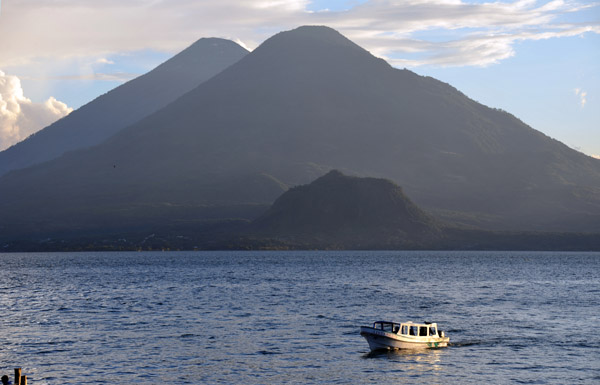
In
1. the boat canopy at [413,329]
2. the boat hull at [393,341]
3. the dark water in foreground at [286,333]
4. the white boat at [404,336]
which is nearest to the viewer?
the dark water in foreground at [286,333]

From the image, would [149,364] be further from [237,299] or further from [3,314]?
[237,299]

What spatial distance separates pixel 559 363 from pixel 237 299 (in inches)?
2518

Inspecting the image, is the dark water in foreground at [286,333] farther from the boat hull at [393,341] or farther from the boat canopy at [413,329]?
the boat canopy at [413,329]

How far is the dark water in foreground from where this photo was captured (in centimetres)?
6694

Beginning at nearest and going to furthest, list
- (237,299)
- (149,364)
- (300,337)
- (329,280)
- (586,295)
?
(149,364) → (300,337) → (237,299) → (586,295) → (329,280)

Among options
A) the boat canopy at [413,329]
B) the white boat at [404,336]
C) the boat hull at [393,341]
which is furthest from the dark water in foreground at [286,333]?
the boat canopy at [413,329]

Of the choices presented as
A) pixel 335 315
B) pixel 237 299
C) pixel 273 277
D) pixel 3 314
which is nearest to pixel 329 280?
pixel 273 277

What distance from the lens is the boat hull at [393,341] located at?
7562 centimetres

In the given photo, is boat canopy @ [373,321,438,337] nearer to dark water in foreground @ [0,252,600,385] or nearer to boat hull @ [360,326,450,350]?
boat hull @ [360,326,450,350]

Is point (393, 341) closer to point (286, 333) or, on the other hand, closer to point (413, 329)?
point (413, 329)

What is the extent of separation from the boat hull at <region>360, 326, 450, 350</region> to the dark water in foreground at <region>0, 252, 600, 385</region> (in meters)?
1.04

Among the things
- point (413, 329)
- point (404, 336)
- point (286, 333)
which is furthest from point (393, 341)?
point (286, 333)

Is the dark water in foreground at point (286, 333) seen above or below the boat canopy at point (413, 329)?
below

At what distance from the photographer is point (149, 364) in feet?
228
